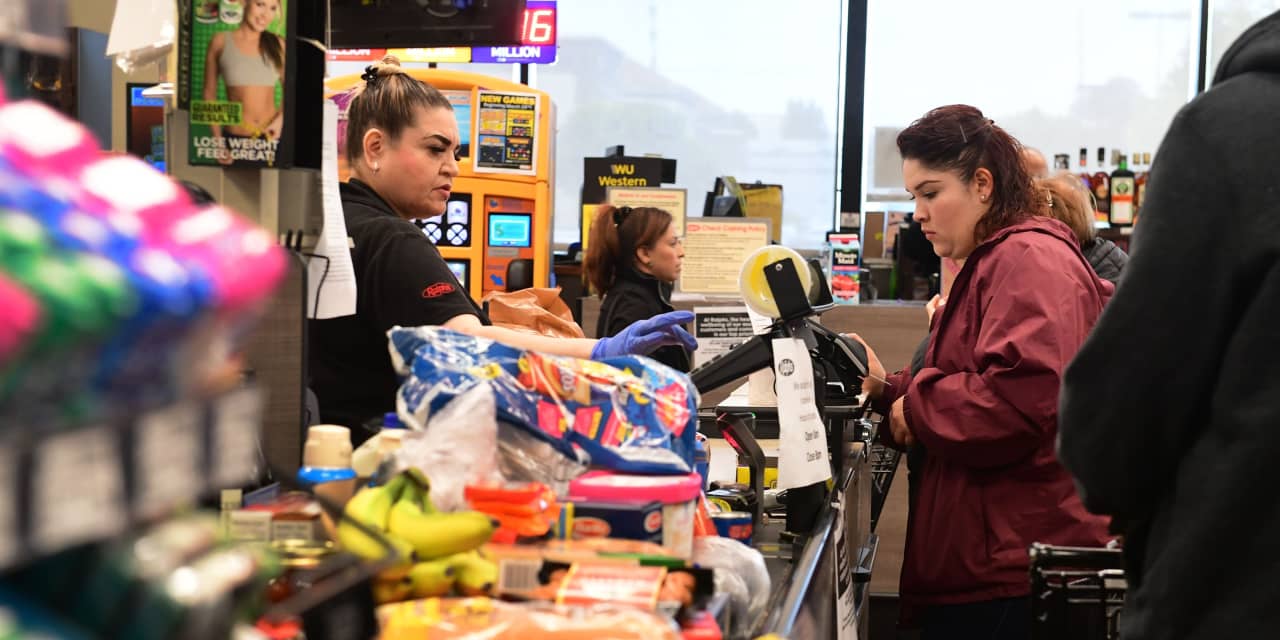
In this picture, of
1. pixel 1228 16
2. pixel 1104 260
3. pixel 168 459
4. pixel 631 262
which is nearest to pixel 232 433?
pixel 168 459

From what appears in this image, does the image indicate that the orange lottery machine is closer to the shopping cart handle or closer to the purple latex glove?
the shopping cart handle

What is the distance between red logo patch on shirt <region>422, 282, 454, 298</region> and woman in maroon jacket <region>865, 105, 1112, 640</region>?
3.57ft

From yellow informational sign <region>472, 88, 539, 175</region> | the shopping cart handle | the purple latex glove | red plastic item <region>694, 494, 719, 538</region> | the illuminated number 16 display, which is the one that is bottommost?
the shopping cart handle

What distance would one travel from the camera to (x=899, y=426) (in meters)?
2.99

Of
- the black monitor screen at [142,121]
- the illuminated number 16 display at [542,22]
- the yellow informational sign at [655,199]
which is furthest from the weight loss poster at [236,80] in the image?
the illuminated number 16 display at [542,22]

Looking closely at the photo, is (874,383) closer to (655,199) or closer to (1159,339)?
(1159,339)

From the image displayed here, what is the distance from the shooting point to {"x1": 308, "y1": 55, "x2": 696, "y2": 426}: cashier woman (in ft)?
8.60

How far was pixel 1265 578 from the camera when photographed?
1.59 meters

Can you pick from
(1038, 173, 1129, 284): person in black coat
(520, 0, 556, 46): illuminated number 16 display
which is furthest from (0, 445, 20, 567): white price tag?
(520, 0, 556, 46): illuminated number 16 display

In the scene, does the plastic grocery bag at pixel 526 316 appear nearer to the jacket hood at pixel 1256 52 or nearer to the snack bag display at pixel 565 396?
the snack bag display at pixel 565 396

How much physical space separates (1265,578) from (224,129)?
4.96 ft

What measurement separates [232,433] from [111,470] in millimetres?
87

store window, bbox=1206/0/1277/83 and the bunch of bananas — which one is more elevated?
store window, bbox=1206/0/1277/83

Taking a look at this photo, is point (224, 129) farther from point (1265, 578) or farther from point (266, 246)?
point (1265, 578)
